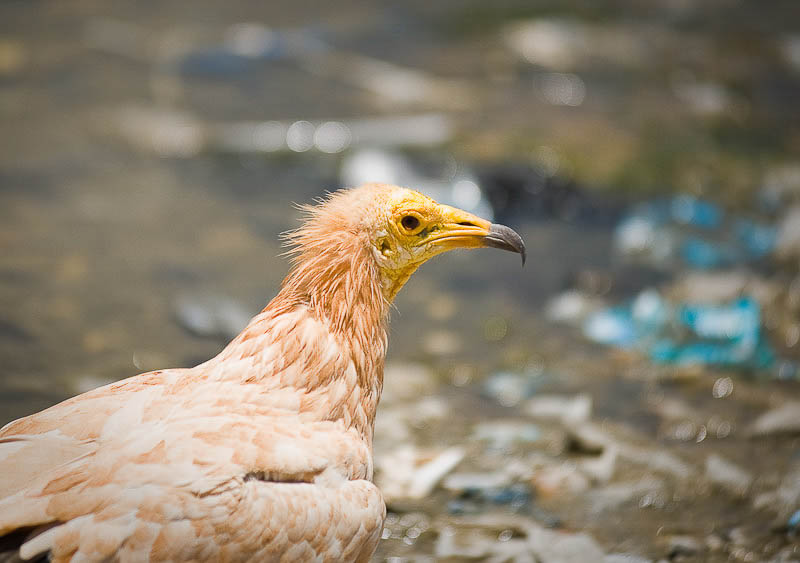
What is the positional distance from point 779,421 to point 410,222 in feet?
9.50

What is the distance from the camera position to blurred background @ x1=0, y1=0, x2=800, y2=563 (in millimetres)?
4664

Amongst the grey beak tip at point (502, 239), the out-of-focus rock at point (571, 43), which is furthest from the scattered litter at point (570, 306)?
the out-of-focus rock at point (571, 43)

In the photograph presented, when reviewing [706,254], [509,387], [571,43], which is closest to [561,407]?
[509,387]

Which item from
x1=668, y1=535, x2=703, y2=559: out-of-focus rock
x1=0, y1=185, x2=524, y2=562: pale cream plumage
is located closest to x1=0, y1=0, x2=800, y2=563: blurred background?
x1=668, y1=535, x2=703, y2=559: out-of-focus rock

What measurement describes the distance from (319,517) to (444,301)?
3633 mm

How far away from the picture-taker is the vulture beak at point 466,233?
3541 mm

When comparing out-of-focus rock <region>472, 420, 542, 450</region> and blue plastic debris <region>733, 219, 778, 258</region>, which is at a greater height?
blue plastic debris <region>733, 219, 778, 258</region>

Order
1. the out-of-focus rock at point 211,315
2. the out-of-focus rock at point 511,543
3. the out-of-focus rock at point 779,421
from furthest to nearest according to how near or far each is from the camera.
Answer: the out-of-focus rock at point 211,315
the out-of-focus rock at point 779,421
the out-of-focus rock at point 511,543

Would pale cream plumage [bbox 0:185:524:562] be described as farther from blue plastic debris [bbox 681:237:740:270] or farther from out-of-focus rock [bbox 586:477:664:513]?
blue plastic debris [bbox 681:237:740:270]

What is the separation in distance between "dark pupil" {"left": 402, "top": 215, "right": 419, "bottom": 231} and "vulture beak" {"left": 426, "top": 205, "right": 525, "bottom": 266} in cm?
8

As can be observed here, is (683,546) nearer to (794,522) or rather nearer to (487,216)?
(794,522)

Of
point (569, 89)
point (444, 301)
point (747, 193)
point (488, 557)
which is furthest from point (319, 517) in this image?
point (569, 89)

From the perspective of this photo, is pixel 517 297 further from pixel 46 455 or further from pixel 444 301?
pixel 46 455

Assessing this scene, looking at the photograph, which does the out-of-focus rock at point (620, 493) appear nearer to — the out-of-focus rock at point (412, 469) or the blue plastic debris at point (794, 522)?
the blue plastic debris at point (794, 522)
